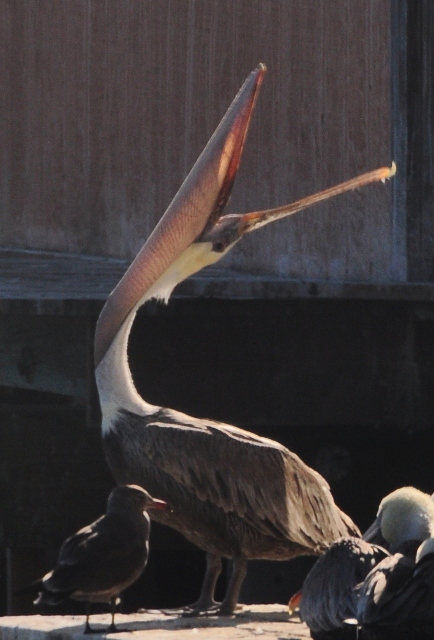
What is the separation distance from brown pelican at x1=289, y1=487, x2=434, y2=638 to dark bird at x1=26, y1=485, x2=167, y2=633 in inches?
24.4

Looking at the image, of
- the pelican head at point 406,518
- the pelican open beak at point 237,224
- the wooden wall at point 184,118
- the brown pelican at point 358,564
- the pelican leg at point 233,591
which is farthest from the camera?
the wooden wall at point 184,118

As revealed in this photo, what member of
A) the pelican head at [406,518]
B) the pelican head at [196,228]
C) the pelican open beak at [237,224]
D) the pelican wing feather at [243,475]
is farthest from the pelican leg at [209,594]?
the pelican open beak at [237,224]

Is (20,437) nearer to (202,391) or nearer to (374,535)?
(202,391)

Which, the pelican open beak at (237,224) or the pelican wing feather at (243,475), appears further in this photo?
the pelican open beak at (237,224)

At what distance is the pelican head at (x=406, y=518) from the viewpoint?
6.31m

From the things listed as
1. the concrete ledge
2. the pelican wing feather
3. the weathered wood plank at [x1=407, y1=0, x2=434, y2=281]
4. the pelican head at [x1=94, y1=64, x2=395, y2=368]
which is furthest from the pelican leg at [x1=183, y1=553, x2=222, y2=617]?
the weathered wood plank at [x1=407, y1=0, x2=434, y2=281]

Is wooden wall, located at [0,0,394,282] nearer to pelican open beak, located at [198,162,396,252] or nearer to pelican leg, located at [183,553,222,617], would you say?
pelican open beak, located at [198,162,396,252]

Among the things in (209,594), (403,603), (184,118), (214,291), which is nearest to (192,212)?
(214,291)

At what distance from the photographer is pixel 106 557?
5.97m

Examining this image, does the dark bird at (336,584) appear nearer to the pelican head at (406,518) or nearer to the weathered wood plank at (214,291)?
the pelican head at (406,518)

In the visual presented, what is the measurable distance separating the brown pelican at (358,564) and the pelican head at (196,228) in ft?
4.58

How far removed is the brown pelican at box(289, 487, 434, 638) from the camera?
18.1ft

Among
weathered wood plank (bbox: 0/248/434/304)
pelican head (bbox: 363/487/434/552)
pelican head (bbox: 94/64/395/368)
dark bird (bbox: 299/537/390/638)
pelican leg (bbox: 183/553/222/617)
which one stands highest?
pelican head (bbox: 94/64/395/368)

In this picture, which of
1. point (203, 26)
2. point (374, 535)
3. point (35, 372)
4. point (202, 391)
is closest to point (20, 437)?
point (35, 372)
